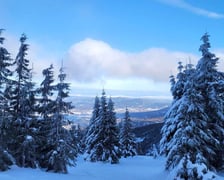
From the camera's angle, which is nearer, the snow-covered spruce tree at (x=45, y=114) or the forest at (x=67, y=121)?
the forest at (x=67, y=121)

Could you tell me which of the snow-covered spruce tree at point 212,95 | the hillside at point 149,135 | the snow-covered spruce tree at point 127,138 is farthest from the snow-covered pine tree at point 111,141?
the hillside at point 149,135

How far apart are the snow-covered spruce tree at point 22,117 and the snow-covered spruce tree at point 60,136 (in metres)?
1.87

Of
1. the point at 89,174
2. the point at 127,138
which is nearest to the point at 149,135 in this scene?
the point at 127,138

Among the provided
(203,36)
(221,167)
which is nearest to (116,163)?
(221,167)

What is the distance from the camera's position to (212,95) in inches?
932

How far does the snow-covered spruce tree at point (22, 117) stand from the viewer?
27.9 m

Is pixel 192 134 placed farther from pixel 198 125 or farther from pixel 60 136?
pixel 60 136

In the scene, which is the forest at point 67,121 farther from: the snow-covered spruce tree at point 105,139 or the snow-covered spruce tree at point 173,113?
the snow-covered spruce tree at point 105,139

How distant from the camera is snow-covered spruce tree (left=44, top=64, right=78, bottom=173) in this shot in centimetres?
2845

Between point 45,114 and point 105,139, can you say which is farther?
point 105,139

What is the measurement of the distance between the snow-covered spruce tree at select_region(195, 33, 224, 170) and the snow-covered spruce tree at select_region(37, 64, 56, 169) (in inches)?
549

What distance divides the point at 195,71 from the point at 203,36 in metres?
2.90

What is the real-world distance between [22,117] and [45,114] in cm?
277

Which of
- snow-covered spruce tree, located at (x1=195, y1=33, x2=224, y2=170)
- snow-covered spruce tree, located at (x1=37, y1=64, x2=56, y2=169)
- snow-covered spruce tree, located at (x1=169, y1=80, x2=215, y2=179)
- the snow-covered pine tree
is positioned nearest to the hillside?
the snow-covered pine tree
